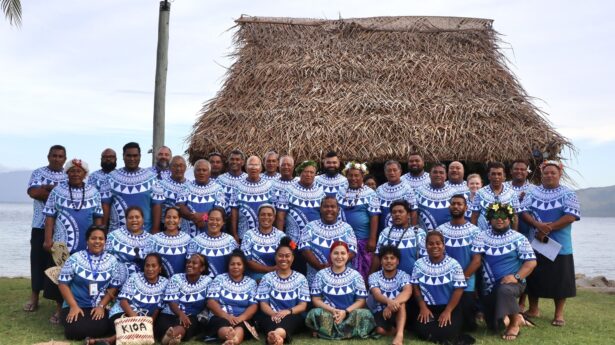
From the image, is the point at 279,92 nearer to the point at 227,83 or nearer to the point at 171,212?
the point at 227,83

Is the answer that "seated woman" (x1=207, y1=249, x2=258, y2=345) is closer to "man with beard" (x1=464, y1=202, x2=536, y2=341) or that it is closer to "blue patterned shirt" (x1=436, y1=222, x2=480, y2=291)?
"blue patterned shirt" (x1=436, y1=222, x2=480, y2=291)

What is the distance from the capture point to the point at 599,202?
98562 millimetres

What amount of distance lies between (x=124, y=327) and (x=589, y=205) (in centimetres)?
10072

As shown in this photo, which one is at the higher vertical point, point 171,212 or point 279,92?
point 279,92

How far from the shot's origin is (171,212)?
21.9ft

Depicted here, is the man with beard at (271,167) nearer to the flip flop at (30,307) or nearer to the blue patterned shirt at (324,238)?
the blue patterned shirt at (324,238)

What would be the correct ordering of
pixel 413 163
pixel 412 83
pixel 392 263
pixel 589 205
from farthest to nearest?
pixel 589 205 → pixel 412 83 → pixel 413 163 → pixel 392 263

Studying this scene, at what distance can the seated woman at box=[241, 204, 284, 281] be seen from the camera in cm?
671

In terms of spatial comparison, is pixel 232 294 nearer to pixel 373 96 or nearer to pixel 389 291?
pixel 389 291


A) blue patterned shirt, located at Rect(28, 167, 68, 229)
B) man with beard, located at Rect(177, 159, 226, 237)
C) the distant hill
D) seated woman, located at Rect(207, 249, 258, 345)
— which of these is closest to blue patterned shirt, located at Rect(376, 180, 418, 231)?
seated woman, located at Rect(207, 249, 258, 345)

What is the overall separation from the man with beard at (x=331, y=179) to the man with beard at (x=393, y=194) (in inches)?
17.4

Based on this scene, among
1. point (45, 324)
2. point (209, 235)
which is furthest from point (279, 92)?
point (45, 324)

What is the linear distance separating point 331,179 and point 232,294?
5.63 ft

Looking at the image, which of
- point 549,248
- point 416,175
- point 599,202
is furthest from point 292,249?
point 599,202
